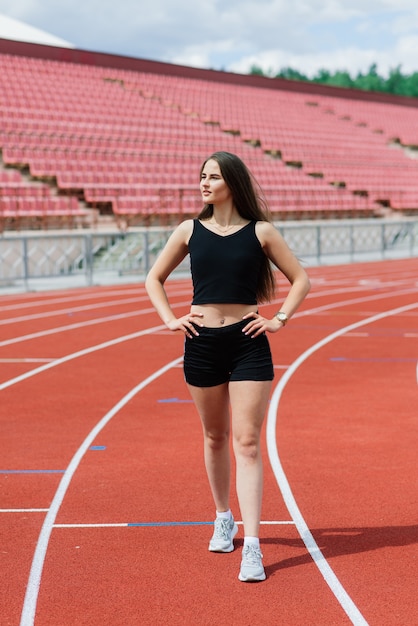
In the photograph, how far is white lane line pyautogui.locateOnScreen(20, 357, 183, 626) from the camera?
3745mm

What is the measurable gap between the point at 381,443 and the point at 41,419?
9.07 feet

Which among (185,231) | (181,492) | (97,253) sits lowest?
(97,253)

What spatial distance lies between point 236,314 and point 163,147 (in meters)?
26.9

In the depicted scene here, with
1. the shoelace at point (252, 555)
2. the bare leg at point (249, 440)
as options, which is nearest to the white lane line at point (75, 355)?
the bare leg at point (249, 440)

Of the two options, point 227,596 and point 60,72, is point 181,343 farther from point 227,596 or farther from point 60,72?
point 60,72

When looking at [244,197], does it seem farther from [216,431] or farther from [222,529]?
[222,529]

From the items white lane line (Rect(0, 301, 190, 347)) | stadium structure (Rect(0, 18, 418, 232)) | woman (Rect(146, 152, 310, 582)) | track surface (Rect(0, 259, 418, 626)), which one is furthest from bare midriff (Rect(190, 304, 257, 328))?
stadium structure (Rect(0, 18, 418, 232))

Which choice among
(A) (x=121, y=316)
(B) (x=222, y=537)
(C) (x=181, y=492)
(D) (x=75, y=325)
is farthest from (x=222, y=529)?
(A) (x=121, y=316)

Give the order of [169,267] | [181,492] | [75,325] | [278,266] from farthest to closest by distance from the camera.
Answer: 1. [75,325]
2. [181,492]
3. [169,267]
4. [278,266]

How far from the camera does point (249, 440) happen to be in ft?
13.6

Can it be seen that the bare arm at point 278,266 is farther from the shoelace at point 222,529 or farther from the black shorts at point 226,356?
the shoelace at point 222,529

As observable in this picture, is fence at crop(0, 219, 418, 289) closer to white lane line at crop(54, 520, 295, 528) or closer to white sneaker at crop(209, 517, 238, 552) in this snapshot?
white lane line at crop(54, 520, 295, 528)

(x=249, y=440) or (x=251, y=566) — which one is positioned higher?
(x=249, y=440)

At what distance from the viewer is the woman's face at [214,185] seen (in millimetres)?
4164
